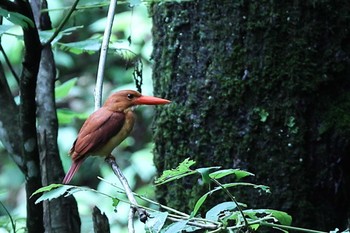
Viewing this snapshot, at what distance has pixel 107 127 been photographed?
2496 mm

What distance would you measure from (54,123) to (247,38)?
0.71 m

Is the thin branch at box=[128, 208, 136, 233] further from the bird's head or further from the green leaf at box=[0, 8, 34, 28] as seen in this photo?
the bird's head

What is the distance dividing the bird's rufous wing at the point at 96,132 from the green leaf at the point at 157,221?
3.34 feet

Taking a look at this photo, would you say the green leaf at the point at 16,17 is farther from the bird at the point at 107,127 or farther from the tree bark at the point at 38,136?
the bird at the point at 107,127

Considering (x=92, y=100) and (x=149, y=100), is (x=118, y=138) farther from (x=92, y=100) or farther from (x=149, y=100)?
(x=92, y=100)

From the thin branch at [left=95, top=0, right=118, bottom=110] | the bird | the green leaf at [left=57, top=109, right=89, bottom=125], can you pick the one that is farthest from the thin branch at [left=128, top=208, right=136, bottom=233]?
the green leaf at [left=57, top=109, right=89, bottom=125]

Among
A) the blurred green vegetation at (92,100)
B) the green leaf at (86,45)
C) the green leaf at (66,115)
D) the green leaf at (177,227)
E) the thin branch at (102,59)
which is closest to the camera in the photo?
the green leaf at (177,227)

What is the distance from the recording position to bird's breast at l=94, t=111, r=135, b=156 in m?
2.52

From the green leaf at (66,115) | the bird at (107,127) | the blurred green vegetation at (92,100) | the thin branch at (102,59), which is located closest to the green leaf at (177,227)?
the thin branch at (102,59)

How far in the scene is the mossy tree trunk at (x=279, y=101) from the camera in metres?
2.43

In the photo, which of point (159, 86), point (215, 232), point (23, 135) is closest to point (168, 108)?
point (159, 86)

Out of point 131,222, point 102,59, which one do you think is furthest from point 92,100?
point 131,222

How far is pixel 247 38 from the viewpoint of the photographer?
8.02 feet

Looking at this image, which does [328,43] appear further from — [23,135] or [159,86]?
[23,135]
